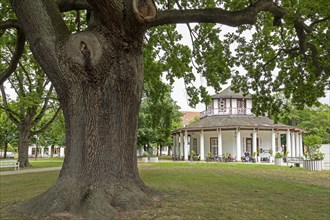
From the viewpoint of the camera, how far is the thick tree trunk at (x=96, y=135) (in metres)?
6.12

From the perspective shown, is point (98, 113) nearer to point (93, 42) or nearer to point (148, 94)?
point (93, 42)

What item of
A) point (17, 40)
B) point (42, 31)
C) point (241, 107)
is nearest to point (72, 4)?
point (42, 31)

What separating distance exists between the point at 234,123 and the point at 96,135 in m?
30.5

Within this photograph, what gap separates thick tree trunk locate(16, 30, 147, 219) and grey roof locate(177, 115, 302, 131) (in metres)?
28.8

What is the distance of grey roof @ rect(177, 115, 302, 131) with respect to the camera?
1362 inches

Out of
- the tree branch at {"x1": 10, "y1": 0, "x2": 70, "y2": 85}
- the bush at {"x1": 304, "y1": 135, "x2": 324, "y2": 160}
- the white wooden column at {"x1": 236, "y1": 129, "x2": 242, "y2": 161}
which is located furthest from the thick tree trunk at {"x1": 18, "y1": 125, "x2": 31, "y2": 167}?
the tree branch at {"x1": 10, "y1": 0, "x2": 70, "y2": 85}

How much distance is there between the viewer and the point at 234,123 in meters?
35.5

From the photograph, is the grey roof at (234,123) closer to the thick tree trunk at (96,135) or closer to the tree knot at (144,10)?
the thick tree trunk at (96,135)

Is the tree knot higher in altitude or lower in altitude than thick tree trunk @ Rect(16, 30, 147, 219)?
Result: higher

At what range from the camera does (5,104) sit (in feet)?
90.0

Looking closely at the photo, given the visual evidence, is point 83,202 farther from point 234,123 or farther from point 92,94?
point 234,123

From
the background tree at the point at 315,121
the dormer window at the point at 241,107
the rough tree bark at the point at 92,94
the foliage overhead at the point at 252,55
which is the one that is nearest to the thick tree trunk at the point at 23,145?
the foliage overhead at the point at 252,55

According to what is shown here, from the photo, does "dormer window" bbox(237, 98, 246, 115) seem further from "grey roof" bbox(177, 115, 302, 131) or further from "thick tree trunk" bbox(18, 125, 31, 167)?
"thick tree trunk" bbox(18, 125, 31, 167)

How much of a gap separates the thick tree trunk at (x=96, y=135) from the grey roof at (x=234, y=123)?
28.8 meters
